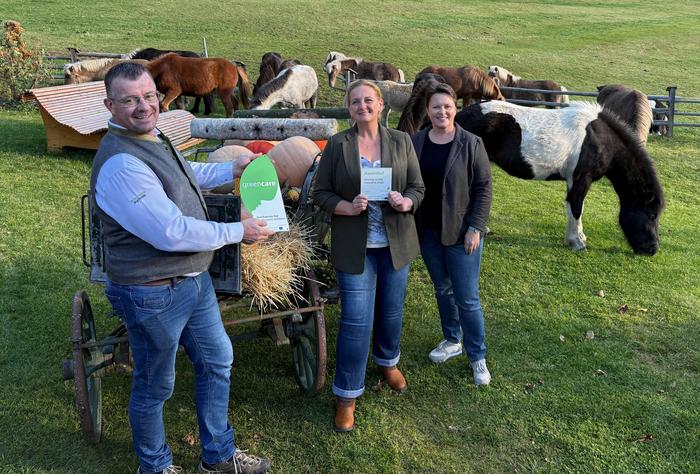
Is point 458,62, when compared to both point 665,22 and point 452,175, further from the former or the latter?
point 452,175

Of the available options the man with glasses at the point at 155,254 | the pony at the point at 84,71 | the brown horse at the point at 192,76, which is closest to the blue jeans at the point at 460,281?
the man with glasses at the point at 155,254

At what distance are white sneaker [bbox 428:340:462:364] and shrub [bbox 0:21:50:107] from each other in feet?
41.6

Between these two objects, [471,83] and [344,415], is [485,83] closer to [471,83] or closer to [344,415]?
[471,83]

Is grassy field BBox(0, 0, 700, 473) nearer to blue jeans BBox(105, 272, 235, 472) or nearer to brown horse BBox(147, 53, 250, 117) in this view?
blue jeans BBox(105, 272, 235, 472)

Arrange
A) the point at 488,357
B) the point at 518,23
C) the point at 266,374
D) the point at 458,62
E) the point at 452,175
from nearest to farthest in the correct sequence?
the point at 452,175, the point at 266,374, the point at 488,357, the point at 458,62, the point at 518,23

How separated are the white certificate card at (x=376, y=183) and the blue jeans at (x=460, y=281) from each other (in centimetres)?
77

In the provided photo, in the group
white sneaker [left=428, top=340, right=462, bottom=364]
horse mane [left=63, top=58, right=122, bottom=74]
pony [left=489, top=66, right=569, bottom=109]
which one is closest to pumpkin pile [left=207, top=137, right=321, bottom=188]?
white sneaker [left=428, top=340, right=462, bottom=364]

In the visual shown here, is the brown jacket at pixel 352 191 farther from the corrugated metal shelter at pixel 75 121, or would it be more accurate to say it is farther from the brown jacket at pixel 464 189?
the corrugated metal shelter at pixel 75 121

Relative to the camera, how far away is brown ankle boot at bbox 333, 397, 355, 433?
3.74m

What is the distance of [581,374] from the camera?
14.6 feet

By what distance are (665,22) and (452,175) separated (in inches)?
1312

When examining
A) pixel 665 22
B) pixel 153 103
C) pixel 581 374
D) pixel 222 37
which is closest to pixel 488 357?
pixel 581 374

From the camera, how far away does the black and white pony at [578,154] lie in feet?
22.0

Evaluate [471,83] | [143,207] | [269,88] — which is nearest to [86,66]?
[269,88]
